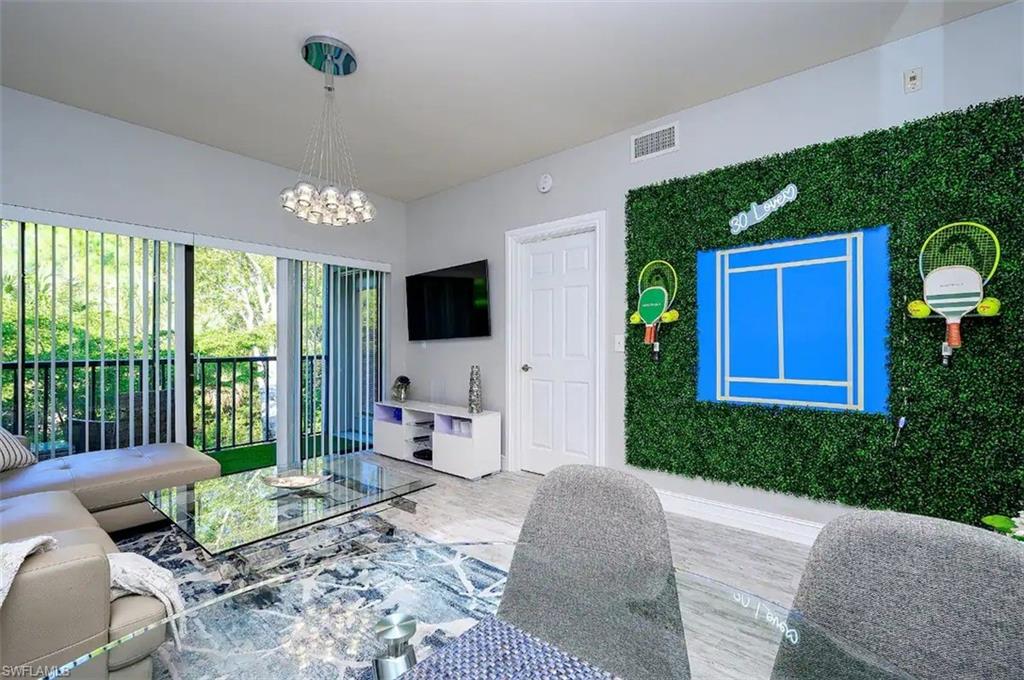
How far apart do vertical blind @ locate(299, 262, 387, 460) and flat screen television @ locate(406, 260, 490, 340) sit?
1.52ft

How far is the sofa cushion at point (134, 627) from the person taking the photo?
4.01 ft

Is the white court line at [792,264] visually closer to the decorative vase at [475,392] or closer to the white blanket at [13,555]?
the decorative vase at [475,392]

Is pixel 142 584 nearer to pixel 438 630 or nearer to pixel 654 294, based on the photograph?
pixel 438 630

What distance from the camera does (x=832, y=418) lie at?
254 cm

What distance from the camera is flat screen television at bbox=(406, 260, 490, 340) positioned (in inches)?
169

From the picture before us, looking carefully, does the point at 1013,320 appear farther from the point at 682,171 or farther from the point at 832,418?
the point at 682,171

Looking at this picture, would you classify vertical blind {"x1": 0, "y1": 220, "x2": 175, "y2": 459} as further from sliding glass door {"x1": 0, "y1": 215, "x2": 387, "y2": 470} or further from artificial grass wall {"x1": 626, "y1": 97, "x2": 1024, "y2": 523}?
artificial grass wall {"x1": 626, "y1": 97, "x2": 1024, "y2": 523}

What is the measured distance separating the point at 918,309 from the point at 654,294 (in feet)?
4.56

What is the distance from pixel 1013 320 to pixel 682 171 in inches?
73.9

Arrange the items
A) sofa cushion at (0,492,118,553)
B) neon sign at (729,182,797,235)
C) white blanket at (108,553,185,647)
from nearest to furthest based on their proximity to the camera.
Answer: white blanket at (108,553,185,647) → sofa cushion at (0,492,118,553) → neon sign at (729,182,797,235)

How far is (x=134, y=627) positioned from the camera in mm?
1281

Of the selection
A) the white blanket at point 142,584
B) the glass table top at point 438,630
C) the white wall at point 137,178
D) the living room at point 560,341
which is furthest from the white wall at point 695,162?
the white blanket at point 142,584

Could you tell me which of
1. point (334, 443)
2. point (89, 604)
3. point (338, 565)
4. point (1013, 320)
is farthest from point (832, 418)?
point (334, 443)

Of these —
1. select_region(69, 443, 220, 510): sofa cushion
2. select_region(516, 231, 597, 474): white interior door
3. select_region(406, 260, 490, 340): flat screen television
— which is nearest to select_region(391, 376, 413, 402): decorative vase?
select_region(406, 260, 490, 340): flat screen television
